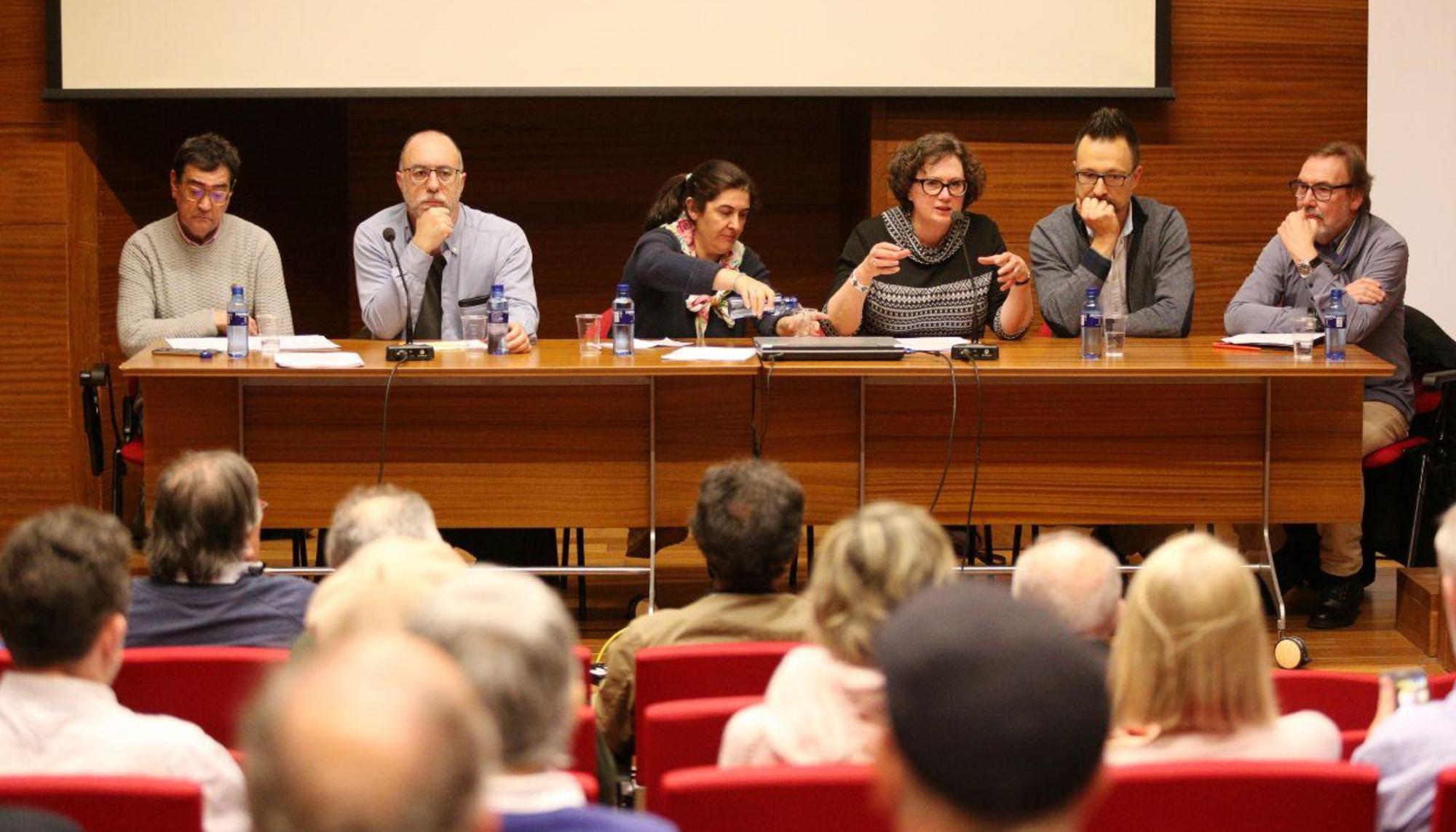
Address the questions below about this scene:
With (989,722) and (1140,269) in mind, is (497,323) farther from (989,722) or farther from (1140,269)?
(989,722)

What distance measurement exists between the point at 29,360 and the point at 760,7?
9.02 ft

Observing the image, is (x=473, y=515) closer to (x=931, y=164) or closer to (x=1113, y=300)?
(x=931, y=164)

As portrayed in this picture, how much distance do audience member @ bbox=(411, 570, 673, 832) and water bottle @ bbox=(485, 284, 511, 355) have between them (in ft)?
10.3

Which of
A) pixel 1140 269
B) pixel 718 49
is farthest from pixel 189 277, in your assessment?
pixel 1140 269

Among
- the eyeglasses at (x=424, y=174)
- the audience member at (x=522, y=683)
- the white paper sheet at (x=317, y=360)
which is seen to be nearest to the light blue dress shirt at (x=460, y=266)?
the eyeglasses at (x=424, y=174)

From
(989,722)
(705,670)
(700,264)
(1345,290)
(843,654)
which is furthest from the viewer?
(700,264)

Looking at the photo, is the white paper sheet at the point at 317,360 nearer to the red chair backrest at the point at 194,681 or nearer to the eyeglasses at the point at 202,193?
the eyeglasses at the point at 202,193

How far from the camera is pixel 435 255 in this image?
5.04 m

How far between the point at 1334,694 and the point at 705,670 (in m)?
0.91

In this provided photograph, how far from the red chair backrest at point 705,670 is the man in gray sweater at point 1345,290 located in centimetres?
275

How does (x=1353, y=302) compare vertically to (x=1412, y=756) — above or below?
above

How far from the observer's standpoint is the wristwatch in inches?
194

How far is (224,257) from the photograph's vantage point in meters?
5.21

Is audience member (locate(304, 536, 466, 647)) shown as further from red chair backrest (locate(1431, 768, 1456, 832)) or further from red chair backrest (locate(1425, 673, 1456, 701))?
red chair backrest (locate(1425, 673, 1456, 701))
